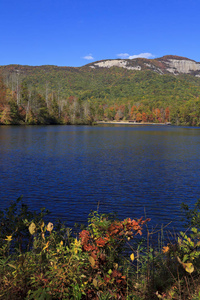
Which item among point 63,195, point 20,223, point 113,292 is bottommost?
point 63,195

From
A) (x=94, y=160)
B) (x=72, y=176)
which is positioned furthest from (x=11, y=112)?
(x=72, y=176)

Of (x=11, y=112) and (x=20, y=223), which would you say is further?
(x=11, y=112)

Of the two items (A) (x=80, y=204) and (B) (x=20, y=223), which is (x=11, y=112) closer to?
(A) (x=80, y=204)

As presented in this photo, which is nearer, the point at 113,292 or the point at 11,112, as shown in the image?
the point at 113,292

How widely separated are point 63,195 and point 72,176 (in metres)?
5.82

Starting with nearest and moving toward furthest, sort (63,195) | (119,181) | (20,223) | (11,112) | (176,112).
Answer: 1. (20,223)
2. (63,195)
3. (119,181)
4. (11,112)
5. (176,112)

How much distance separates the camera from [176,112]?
610 feet

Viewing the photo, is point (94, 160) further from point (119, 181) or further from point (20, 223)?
point (20, 223)

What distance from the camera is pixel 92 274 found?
4.98 meters

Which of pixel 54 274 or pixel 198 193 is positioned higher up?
pixel 54 274

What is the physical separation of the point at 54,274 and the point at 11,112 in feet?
342

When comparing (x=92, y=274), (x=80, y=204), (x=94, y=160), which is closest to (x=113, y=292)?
(x=92, y=274)

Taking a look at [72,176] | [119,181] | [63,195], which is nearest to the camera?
[63,195]

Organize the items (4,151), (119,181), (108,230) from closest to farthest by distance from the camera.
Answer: (108,230) → (119,181) → (4,151)
